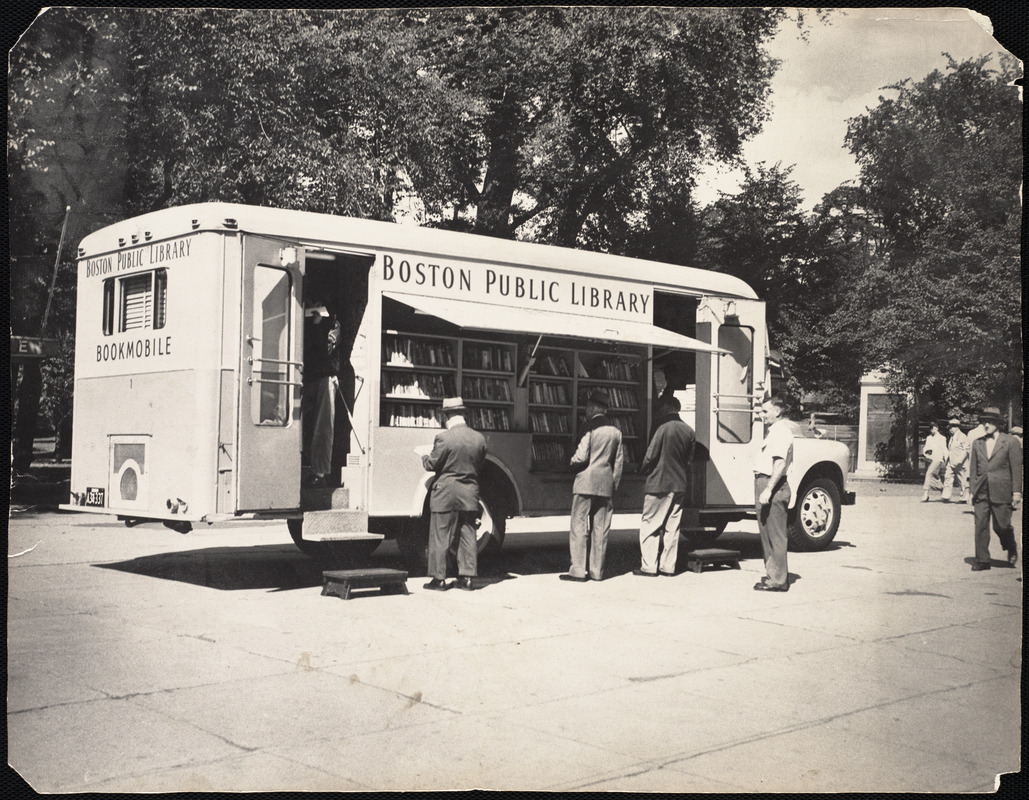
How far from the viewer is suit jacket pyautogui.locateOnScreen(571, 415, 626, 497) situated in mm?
10234

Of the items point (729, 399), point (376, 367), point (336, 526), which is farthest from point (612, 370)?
point (336, 526)

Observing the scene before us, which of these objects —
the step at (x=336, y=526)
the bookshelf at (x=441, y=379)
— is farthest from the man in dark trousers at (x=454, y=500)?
the bookshelf at (x=441, y=379)

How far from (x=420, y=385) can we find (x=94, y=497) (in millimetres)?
3073

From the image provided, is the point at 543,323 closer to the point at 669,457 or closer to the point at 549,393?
the point at 549,393

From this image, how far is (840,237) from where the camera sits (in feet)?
27.9

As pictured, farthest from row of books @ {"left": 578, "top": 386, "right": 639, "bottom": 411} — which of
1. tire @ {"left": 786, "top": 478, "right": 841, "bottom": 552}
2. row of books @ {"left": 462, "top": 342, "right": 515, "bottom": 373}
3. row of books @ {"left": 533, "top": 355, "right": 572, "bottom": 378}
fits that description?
tire @ {"left": 786, "top": 478, "right": 841, "bottom": 552}

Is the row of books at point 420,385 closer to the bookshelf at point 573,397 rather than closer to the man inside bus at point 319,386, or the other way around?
the man inside bus at point 319,386

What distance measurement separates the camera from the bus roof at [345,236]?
28.0 ft

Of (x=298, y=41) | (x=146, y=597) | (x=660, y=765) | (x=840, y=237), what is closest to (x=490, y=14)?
(x=298, y=41)

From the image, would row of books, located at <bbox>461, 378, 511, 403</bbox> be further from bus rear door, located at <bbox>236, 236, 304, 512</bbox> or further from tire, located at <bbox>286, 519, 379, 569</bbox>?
bus rear door, located at <bbox>236, 236, 304, 512</bbox>

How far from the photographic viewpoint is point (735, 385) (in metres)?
12.2

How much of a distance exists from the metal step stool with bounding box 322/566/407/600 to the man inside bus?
1.24m

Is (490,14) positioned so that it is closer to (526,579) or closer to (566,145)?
(566,145)

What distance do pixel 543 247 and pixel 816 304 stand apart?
10.8ft
